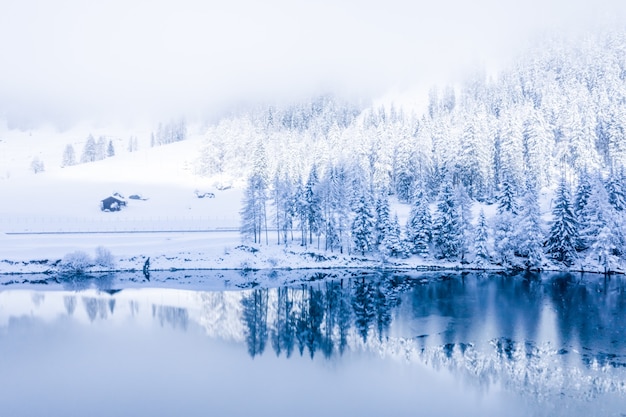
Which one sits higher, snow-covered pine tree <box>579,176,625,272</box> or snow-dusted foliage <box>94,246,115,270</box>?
snow-covered pine tree <box>579,176,625,272</box>

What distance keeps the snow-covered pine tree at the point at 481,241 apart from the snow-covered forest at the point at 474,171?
0.19 m

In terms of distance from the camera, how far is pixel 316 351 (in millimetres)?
30016

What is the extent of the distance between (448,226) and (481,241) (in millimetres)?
5008

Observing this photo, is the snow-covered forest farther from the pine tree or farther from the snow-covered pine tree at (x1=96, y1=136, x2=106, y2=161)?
the snow-covered pine tree at (x1=96, y1=136, x2=106, y2=161)

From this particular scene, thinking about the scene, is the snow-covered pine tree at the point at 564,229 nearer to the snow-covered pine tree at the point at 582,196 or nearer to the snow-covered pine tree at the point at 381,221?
the snow-covered pine tree at the point at 582,196

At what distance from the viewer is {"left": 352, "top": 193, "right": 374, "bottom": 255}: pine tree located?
6600cm

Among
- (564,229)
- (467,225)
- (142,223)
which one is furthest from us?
(142,223)

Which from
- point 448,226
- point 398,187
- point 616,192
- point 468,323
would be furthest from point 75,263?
point 616,192

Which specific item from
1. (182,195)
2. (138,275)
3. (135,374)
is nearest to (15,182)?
(182,195)

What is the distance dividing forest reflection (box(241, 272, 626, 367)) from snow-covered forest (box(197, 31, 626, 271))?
8.28 m

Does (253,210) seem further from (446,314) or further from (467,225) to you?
(446,314)

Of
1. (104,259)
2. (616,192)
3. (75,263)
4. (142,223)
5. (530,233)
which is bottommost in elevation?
(75,263)

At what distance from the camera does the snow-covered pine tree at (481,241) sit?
62.2 m

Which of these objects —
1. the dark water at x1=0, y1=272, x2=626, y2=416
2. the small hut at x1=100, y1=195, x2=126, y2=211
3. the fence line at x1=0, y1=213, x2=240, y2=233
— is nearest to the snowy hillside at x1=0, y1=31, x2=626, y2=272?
the fence line at x1=0, y1=213, x2=240, y2=233
